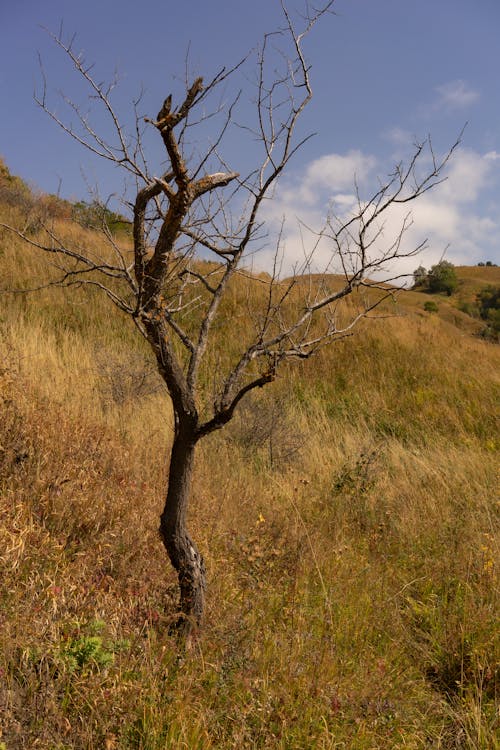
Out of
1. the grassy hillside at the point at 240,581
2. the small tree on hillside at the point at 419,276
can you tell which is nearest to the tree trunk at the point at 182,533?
the grassy hillside at the point at 240,581

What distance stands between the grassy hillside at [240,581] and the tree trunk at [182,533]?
117 mm

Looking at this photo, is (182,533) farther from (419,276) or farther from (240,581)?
(419,276)

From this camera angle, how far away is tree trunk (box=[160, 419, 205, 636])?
2861 mm

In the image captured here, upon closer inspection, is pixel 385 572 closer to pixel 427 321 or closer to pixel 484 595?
pixel 484 595

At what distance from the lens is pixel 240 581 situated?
3.62 meters

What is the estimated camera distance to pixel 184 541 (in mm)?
2914

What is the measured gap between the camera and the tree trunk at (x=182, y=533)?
2861 millimetres

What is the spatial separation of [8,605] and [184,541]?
907 millimetres

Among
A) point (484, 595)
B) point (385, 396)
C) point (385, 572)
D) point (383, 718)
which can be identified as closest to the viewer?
point (383, 718)

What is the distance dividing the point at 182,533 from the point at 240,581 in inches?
37.7

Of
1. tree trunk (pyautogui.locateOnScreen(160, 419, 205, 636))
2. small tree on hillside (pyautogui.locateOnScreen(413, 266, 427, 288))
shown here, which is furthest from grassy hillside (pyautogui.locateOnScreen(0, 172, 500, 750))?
small tree on hillside (pyautogui.locateOnScreen(413, 266, 427, 288))

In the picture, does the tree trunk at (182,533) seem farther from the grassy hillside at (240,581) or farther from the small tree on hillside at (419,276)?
the small tree on hillside at (419,276)

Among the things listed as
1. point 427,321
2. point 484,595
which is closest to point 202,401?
point 484,595

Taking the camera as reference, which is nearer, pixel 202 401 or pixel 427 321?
pixel 202 401
